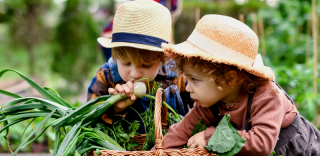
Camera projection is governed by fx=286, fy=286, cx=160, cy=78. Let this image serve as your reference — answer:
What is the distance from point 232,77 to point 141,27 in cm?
61

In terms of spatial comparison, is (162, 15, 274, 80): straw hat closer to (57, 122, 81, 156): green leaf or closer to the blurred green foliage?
(57, 122, 81, 156): green leaf

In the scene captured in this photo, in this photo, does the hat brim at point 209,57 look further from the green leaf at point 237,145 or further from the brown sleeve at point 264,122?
the green leaf at point 237,145

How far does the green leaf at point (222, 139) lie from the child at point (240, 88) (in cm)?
8

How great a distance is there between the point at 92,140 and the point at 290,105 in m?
1.03

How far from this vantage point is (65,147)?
1.28 metres

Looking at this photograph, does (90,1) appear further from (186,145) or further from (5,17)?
(186,145)

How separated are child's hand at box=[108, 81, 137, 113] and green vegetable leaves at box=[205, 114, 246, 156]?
1.74 feet

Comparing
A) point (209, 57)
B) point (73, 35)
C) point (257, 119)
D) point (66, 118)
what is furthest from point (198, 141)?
point (73, 35)

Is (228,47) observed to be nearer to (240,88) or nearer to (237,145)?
(240,88)

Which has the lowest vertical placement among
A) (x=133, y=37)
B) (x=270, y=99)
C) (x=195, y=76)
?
(x=270, y=99)

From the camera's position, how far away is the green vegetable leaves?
1.23 metres

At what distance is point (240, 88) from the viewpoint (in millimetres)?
1476

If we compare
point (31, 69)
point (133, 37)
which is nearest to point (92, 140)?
point (133, 37)

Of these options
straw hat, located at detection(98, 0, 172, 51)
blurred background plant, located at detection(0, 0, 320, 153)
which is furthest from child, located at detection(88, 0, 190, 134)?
blurred background plant, located at detection(0, 0, 320, 153)
